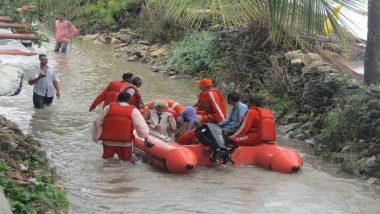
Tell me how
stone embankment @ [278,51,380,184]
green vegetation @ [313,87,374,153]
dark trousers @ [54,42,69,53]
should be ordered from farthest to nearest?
dark trousers @ [54,42,69,53] < green vegetation @ [313,87,374,153] < stone embankment @ [278,51,380,184]

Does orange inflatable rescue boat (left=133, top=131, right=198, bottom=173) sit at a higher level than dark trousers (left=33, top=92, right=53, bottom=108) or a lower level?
lower

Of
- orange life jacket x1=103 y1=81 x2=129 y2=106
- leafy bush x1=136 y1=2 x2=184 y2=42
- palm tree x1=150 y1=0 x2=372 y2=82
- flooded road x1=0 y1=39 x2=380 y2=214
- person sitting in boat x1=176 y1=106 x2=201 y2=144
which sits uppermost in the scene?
palm tree x1=150 y1=0 x2=372 y2=82

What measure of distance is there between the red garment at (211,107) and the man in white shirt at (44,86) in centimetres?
349

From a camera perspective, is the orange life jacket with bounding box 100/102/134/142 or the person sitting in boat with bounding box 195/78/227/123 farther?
the person sitting in boat with bounding box 195/78/227/123

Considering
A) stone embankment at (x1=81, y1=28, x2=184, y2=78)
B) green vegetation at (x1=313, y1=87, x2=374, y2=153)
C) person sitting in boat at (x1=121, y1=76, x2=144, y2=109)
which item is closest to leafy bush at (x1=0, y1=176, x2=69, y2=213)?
person sitting in boat at (x1=121, y1=76, x2=144, y2=109)

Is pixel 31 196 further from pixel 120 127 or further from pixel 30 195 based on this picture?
pixel 120 127

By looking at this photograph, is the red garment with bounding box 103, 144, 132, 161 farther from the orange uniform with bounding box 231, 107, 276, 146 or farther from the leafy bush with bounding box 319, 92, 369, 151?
the leafy bush with bounding box 319, 92, 369, 151

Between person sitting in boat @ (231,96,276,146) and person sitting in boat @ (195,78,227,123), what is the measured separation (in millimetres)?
958

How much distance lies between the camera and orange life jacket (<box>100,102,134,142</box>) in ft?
29.9

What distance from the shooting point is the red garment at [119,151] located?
30.7 feet

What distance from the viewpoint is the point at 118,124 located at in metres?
9.09

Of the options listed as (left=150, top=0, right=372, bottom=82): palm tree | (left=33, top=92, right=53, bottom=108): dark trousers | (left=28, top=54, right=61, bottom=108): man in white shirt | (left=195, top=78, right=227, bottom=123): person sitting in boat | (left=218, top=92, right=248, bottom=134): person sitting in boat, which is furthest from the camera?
(left=33, top=92, right=53, bottom=108): dark trousers

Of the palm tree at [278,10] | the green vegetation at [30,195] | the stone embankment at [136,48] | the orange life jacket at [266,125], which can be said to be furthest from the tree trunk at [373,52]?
the stone embankment at [136,48]

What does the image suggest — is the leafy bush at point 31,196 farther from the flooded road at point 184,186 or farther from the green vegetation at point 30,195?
the flooded road at point 184,186
